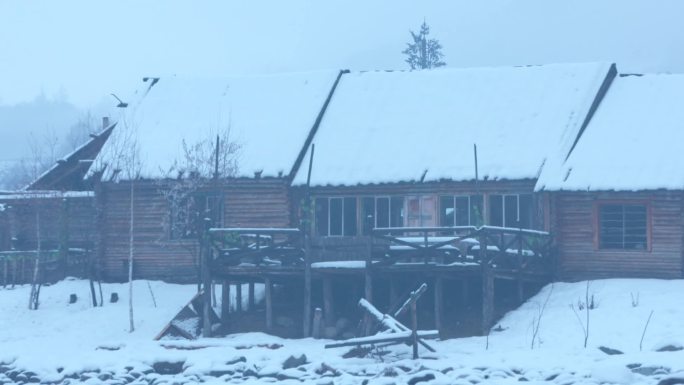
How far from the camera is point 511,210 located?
31.4 metres

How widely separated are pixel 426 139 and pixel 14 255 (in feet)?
40.4

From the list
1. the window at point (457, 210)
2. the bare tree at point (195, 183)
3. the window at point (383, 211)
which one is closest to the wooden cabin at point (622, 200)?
the window at point (457, 210)

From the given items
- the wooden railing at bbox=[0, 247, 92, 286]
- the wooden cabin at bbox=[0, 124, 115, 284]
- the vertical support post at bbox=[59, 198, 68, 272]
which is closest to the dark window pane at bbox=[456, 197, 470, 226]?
the wooden cabin at bbox=[0, 124, 115, 284]

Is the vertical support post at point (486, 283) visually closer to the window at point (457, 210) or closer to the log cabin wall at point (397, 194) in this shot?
the log cabin wall at point (397, 194)

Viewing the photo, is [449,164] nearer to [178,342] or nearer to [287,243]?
[287,243]

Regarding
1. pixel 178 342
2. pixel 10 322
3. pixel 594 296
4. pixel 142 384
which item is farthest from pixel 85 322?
pixel 594 296

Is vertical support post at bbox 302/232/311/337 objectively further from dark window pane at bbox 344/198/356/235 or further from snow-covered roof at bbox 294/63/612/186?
dark window pane at bbox 344/198/356/235

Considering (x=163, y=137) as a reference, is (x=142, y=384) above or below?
below

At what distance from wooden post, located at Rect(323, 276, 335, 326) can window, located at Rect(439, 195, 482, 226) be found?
15.3ft

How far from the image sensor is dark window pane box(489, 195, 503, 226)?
103 ft

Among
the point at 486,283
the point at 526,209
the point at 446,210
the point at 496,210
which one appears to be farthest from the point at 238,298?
the point at 526,209

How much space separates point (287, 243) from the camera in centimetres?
2889

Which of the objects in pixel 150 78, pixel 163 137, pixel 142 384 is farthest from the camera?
pixel 150 78

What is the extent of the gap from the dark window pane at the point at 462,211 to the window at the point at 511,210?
64cm
